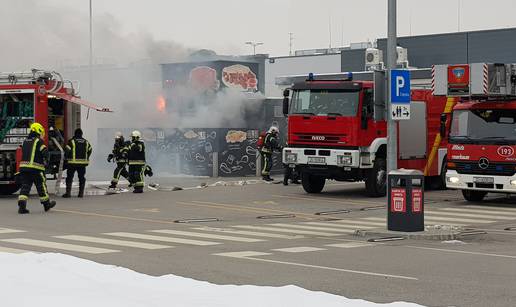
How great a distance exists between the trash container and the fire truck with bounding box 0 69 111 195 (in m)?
11.0

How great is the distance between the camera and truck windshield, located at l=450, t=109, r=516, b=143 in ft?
73.7

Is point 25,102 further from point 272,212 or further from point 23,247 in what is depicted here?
point 23,247

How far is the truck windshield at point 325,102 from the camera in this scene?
2431 centimetres

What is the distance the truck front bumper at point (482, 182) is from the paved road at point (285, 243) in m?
0.50

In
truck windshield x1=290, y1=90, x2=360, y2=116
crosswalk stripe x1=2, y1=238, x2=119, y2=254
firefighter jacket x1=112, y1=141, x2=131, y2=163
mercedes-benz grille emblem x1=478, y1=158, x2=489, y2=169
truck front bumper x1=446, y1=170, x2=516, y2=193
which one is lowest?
crosswalk stripe x1=2, y1=238, x2=119, y2=254

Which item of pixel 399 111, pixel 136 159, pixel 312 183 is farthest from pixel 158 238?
pixel 312 183

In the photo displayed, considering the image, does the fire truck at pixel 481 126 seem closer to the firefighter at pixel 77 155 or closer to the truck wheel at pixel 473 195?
the truck wheel at pixel 473 195

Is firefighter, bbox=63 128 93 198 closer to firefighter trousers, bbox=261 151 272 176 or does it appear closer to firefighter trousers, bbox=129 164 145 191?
firefighter trousers, bbox=129 164 145 191

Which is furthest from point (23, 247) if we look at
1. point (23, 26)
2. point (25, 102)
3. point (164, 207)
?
point (23, 26)

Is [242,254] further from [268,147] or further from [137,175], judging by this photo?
[268,147]

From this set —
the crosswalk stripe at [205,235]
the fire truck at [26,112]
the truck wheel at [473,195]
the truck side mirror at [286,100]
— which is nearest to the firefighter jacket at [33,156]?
the fire truck at [26,112]

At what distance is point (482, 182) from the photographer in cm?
2255

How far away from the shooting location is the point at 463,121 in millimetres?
23188

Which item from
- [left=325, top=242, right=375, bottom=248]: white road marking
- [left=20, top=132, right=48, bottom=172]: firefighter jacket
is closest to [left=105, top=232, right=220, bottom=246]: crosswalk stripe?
[left=325, top=242, right=375, bottom=248]: white road marking
